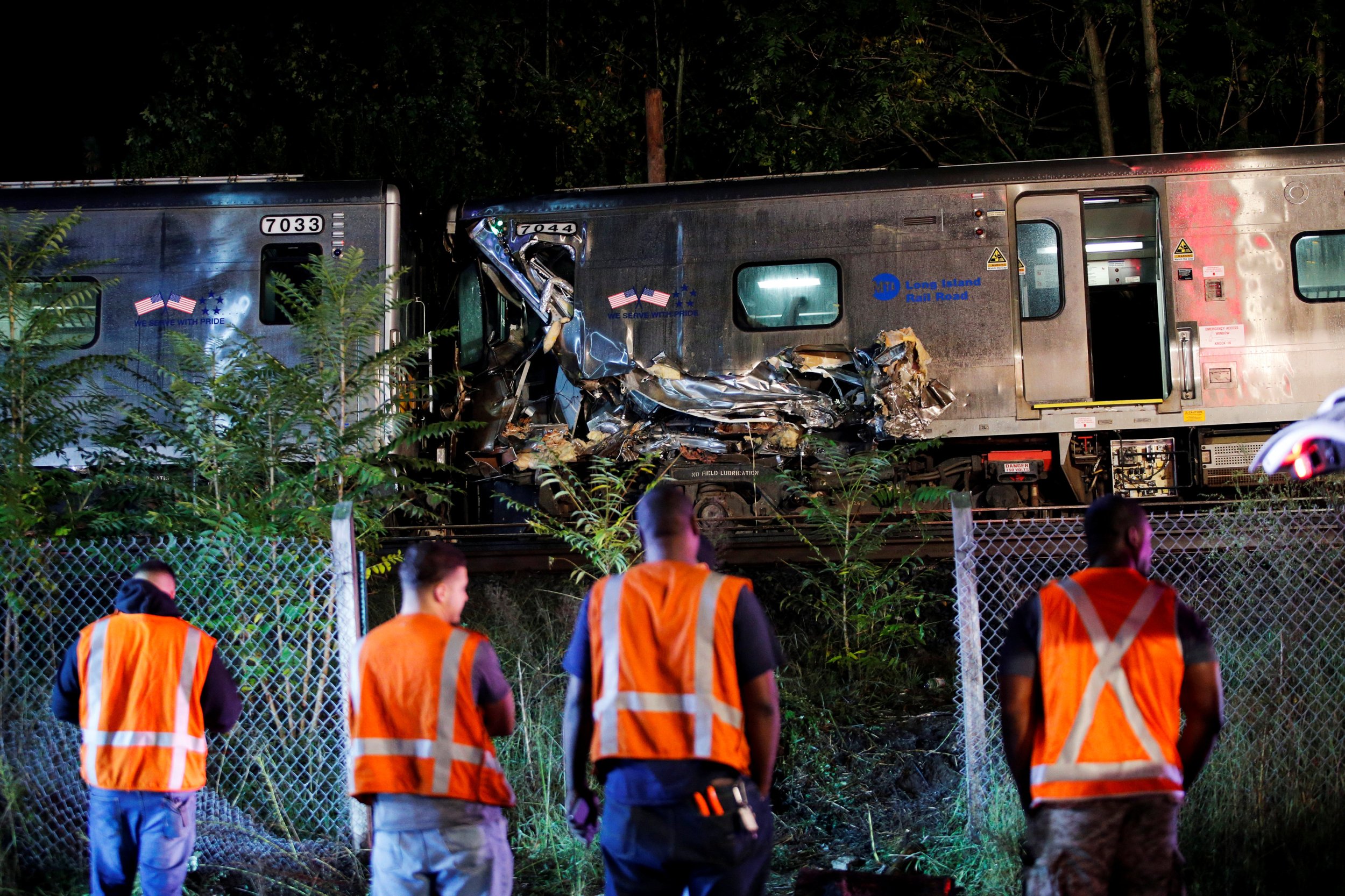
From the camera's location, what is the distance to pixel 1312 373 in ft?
31.6

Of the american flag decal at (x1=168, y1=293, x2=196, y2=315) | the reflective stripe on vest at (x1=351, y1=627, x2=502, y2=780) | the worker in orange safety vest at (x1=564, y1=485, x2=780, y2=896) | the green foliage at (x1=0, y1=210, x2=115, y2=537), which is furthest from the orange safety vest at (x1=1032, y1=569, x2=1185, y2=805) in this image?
the american flag decal at (x1=168, y1=293, x2=196, y2=315)

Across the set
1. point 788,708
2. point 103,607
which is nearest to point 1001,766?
point 788,708

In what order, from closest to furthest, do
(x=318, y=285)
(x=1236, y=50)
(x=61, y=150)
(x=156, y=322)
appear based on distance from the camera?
(x=318, y=285) → (x=156, y=322) → (x=1236, y=50) → (x=61, y=150)

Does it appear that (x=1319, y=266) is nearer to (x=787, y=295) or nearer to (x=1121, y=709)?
(x=787, y=295)

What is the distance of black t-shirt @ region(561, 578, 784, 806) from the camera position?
112 inches

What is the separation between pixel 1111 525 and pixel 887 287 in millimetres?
7213

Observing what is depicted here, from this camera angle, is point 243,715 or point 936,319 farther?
point 936,319

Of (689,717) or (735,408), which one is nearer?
(689,717)

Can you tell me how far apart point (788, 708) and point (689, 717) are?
10.8 ft

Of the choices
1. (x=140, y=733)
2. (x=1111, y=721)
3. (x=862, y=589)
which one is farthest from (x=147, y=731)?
(x=862, y=589)

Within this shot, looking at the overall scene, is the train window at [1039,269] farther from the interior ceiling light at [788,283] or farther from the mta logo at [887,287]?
the interior ceiling light at [788,283]

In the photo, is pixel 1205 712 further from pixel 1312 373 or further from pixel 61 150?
pixel 61 150

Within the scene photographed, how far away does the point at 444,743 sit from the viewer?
3025 millimetres

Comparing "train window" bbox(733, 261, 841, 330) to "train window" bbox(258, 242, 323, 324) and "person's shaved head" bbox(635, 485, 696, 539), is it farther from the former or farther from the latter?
"person's shaved head" bbox(635, 485, 696, 539)
